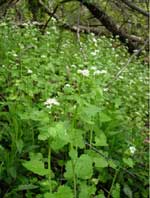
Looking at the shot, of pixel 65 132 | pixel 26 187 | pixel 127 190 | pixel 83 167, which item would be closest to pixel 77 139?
pixel 83 167

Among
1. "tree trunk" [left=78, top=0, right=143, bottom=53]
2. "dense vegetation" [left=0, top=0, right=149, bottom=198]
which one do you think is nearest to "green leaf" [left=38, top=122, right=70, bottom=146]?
"dense vegetation" [left=0, top=0, right=149, bottom=198]

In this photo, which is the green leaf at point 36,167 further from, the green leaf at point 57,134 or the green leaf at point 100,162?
the green leaf at point 100,162

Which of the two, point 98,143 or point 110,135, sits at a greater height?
point 98,143

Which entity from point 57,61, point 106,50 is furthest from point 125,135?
point 106,50

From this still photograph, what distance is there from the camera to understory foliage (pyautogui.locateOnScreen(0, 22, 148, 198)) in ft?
5.67

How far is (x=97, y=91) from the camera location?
2.04 meters

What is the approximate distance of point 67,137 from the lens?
159cm

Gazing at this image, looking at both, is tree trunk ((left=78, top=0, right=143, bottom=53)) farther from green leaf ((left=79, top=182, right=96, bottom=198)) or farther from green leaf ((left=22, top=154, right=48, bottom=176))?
green leaf ((left=22, top=154, right=48, bottom=176))

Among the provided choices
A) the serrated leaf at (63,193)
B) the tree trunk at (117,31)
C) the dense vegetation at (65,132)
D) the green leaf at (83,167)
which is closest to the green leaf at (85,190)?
the dense vegetation at (65,132)

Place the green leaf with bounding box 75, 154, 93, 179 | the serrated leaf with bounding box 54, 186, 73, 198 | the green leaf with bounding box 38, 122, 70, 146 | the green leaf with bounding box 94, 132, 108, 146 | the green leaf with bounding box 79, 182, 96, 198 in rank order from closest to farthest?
the green leaf with bounding box 38, 122, 70, 146
the serrated leaf with bounding box 54, 186, 73, 198
the green leaf with bounding box 75, 154, 93, 179
the green leaf with bounding box 79, 182, 96, 198
the green leaf with bounding box 94, 132, 108, 146

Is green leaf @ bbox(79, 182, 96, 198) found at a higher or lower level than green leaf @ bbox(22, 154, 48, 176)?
lower

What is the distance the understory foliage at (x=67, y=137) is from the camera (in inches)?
68.1

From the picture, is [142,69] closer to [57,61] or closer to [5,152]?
[57,61]

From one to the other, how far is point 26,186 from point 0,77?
3.40 feet
